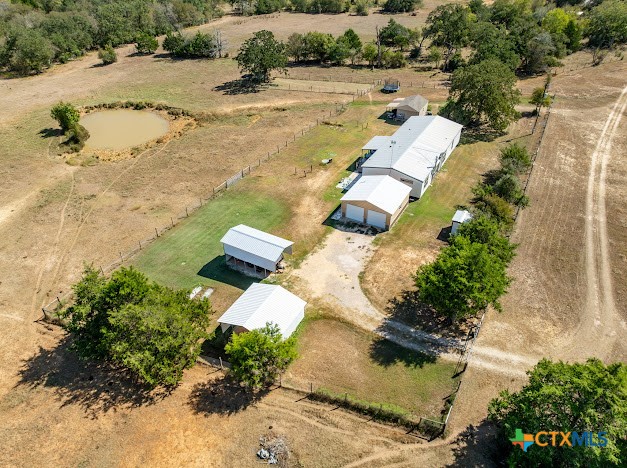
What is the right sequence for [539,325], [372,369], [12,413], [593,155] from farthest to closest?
[593,155], [539,325], [372,369], [12,413]

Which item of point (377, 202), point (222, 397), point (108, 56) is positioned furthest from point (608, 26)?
point (108, 56)

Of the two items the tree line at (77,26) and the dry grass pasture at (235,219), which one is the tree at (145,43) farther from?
the dry grass pasture at (235,219)

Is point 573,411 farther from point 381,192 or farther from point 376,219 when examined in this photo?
point 381,192

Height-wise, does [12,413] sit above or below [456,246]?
below

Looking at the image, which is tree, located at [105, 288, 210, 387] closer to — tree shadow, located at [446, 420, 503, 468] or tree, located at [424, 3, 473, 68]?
tree shadow, located at [446, 420, 503, 468]

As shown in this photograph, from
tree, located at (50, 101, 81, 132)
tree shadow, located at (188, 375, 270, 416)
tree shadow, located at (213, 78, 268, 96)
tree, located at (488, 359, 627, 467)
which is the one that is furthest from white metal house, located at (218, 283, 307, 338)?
tree shadow, located at (213, 78, 268, 96)

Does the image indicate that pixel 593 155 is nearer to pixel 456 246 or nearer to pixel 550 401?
pixel 456 246

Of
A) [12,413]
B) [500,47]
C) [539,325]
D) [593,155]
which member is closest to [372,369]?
[539,325]
